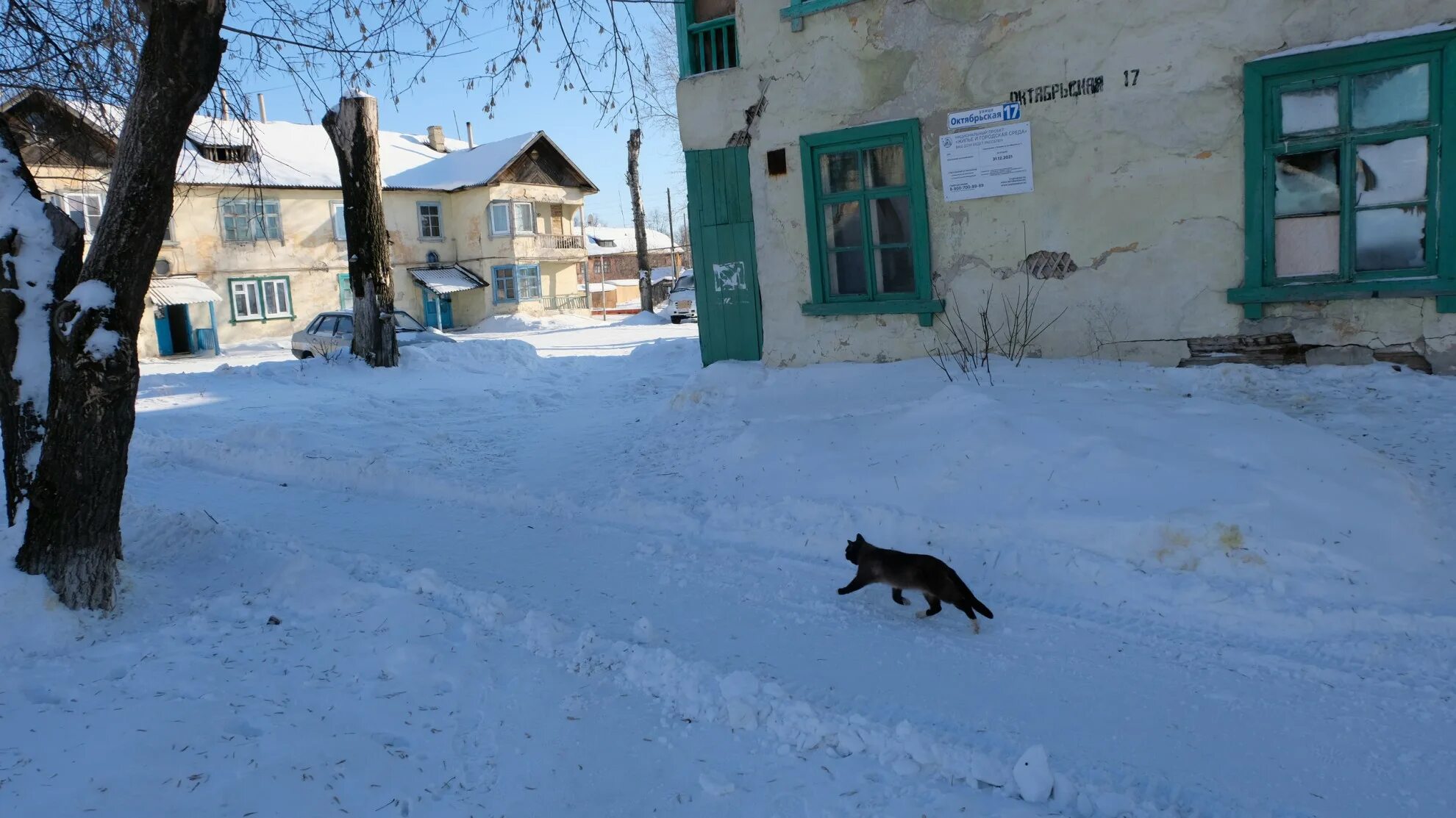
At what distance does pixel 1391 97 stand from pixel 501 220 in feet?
117

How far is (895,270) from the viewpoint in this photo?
9070 millimetres

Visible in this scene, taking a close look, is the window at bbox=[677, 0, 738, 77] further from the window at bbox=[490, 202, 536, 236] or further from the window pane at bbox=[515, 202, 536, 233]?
the window pane at bbox=[515, 202, 536, 233]

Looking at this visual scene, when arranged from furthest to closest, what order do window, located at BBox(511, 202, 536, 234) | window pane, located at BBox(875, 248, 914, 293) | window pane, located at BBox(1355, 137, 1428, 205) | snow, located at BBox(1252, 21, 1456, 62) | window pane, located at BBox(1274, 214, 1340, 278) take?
window, located at BBox(511, 202, 536, 234)
window pane, located at BBox(875, 248, 914, 293)
window pane, located at BBox(1274, 214, 1340, 278)
window pane, located at BBox(1355, 137, 1428, 205)
snow, located at BBox(1252, 21, 1456, 62)

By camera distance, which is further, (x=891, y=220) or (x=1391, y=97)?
(x=891, y=220)

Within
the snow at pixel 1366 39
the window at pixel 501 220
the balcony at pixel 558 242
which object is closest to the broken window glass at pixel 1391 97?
the snow at pixel 1366 39

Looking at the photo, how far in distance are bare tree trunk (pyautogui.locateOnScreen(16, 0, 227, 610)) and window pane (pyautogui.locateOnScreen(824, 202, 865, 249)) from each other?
577cm

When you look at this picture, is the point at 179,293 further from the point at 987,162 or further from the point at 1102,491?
the point at 1102,491

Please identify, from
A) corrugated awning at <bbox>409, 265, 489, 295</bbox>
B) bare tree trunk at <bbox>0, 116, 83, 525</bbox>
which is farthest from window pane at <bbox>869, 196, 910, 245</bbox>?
corrugated awning at <bbox>409, 265, 489, 295</bbox>

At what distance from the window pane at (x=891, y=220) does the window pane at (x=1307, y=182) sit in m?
3.07

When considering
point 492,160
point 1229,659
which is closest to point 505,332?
point 492,160

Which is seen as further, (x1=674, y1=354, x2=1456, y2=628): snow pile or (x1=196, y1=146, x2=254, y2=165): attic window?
(x1=196, y1=146, x2=254, y2=165): attic window

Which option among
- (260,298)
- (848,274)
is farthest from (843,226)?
(260,298)

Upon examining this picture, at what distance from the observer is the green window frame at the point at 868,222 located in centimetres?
875

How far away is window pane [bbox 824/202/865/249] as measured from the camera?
917cm
